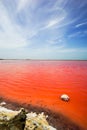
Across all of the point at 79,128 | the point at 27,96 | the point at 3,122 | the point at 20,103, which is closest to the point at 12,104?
the point at 20,103

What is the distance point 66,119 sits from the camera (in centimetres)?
757

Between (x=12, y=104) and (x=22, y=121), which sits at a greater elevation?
(x=22, y=121)

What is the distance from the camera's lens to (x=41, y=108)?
8.65 meters

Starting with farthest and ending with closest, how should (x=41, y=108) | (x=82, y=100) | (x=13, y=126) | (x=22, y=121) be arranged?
(x=82, y=100) < (x=41, y=108) < (x=22, y=121) < (x=13, y=126)

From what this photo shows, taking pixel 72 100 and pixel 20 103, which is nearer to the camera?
pixel 20 103

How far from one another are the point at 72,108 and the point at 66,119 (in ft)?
5.01

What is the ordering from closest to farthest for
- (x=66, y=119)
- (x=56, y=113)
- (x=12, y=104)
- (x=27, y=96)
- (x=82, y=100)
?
(x=66, y=119) < (x=56, y=113) < (x=12, y=104) < (x=82, y=100) < (x=27, y=96)

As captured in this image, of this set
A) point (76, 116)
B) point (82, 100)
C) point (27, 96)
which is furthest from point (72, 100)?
point (27, 96)

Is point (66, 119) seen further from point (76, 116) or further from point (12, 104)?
point (12, 104)

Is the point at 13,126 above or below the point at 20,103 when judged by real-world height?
above

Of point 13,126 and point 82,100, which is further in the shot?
point 82,100

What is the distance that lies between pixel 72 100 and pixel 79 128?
3569mm

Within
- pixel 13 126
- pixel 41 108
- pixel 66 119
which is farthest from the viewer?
pixel 41 108

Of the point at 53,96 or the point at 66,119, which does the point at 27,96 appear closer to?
the point at 53,96
